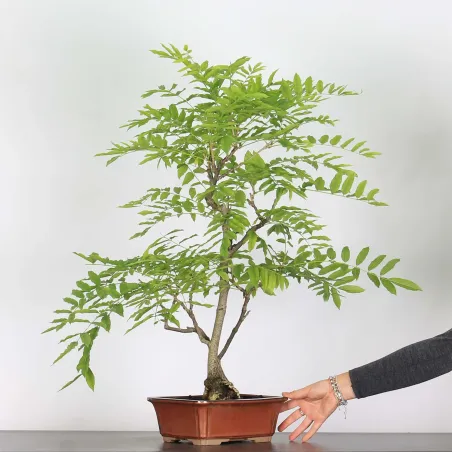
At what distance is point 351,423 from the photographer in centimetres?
226

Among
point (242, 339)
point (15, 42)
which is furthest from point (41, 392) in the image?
point (15, 42)

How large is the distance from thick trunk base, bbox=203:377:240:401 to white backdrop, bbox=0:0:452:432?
586 millimetres

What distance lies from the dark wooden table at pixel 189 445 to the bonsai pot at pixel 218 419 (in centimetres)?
2

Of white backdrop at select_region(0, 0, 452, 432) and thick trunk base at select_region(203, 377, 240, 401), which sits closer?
thick trunk base at select_region(203, 377, 240, 401)

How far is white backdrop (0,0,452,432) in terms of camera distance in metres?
2.21

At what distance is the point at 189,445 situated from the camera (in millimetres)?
1584

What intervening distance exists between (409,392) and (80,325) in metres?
0.98

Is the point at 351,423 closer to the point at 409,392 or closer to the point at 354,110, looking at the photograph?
the point at 409,392

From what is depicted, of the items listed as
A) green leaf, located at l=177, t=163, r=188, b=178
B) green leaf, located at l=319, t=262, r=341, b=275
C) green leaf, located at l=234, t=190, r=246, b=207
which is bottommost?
green leaf, located at l=319, t=262, r=341, b=275

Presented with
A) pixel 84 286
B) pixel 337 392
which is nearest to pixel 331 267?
pixel 337 392

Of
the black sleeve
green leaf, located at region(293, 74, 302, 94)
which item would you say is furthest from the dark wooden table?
green leaf, located at region(293, 74, 302, 94)

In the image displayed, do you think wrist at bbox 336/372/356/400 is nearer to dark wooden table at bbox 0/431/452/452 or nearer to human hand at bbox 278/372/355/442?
human hand at bbox 278/372/355/442

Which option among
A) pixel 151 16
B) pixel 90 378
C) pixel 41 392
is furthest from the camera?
pixel 151 16

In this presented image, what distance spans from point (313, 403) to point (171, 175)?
870mm
